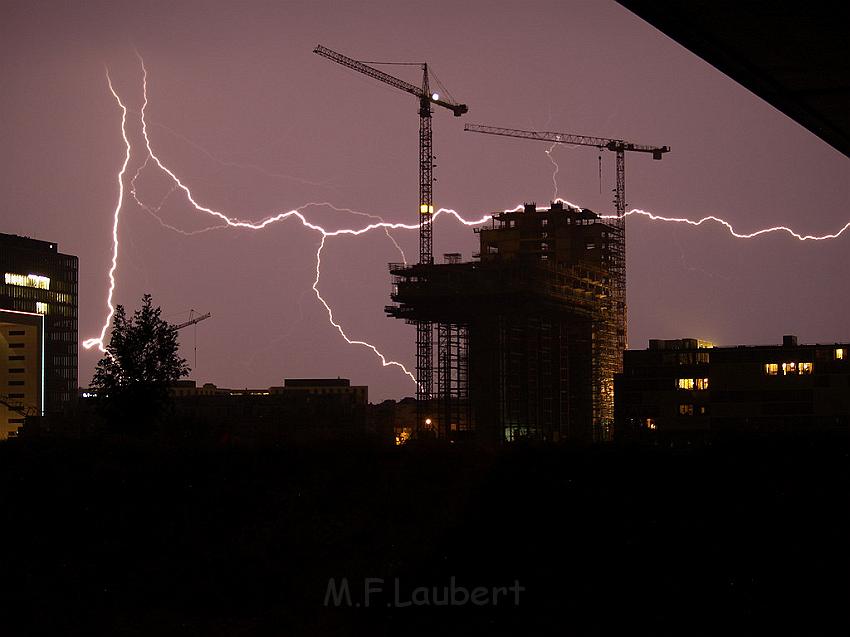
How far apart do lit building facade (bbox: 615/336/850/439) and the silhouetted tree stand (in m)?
65.9

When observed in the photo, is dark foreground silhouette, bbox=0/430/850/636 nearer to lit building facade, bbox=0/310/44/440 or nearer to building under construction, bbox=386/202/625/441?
lit building facade, bbox=0/310/44/440

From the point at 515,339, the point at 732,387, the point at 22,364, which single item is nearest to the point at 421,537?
the point at 22,364

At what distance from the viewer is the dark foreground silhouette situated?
1412 centimetres

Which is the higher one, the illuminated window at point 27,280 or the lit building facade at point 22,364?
the illuminated window at point 27,280

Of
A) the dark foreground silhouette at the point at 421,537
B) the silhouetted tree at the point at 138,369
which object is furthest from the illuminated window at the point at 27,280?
the dark foreground silhouette at the point at 421,537

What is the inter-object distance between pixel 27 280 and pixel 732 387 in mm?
127288

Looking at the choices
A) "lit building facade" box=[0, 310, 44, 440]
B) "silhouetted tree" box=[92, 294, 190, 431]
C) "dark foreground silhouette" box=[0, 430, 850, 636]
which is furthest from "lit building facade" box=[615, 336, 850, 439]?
"dark foreground silhouette" box=[0, 430, 850, 636]

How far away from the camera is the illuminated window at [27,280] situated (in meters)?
189

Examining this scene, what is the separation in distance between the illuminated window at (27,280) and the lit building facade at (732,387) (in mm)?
112791

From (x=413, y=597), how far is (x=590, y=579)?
7.66ft

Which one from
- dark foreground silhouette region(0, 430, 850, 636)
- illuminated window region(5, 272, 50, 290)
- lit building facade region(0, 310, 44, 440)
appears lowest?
dark foreground silhouette region(0, 430, 850, 636)

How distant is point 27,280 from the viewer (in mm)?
194750

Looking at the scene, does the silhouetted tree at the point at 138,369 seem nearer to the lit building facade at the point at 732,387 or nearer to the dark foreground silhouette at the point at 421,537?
the dark foreground silhouette at the point at 421,537

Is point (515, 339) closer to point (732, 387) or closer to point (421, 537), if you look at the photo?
point (732, 387)
